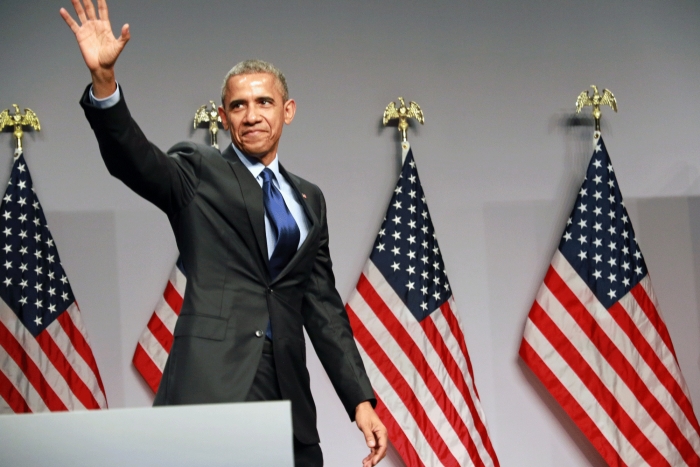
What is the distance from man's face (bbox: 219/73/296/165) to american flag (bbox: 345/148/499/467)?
1.83 metres

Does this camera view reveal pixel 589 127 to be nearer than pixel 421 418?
No

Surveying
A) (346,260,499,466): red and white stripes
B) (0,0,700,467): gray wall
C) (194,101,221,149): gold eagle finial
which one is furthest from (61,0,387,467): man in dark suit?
(0,0,700,467): gray wall

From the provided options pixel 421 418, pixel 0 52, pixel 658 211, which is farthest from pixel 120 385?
pixel 658 211

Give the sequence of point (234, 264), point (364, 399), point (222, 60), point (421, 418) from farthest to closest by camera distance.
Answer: point (222, 60)
point (421, 418)
point (364, 399)
point (234, 264)

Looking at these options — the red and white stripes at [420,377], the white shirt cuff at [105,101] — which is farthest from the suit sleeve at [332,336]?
the red and white stripes at [420,377]

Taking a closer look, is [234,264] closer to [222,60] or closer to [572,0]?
[222,60]

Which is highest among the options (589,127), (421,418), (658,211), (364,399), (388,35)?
(388,35)

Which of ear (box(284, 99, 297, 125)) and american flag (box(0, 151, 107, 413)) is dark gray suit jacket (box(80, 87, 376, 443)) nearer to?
ear (box(284, 99, 297, 125))

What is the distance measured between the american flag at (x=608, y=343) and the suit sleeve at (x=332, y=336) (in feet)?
6.13

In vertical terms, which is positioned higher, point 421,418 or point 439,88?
point 439,88

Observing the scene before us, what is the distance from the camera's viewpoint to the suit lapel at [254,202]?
1.95m

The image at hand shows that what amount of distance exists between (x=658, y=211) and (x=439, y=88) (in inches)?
47.9

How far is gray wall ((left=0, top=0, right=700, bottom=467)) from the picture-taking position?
12.7 feet

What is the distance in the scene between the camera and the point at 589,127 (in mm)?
4176
